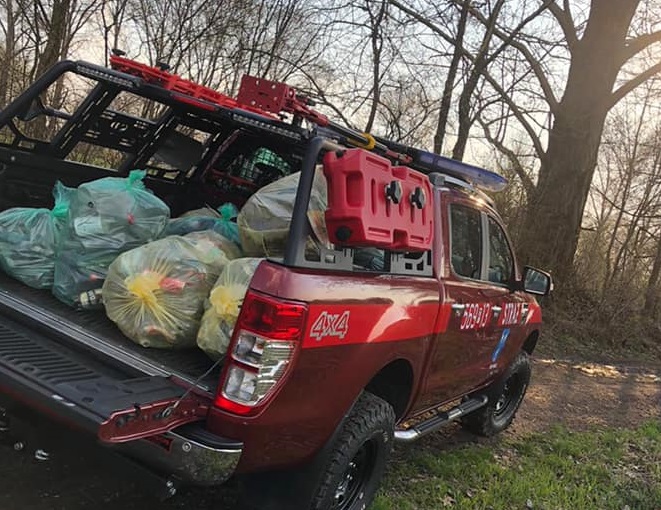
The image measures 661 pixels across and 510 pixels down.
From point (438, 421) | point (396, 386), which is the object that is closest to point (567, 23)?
point (438, 421)

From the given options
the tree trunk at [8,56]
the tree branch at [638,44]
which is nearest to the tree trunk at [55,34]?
the tree trunk at [8,56]

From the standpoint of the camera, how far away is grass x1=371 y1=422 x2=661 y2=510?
168 inches

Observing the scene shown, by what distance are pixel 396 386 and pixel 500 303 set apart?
1447 mm

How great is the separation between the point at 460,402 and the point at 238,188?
246cm

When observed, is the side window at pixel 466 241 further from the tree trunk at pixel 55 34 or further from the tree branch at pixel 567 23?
the tree branch at pixel 567 23

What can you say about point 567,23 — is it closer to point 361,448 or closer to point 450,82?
point 450,82

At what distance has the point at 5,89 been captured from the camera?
439 inches

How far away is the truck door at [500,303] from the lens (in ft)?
15.4

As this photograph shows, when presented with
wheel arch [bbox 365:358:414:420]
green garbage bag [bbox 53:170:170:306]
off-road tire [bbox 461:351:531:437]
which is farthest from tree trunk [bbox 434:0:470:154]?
green garbage bag [bbox 53:170:170:306]

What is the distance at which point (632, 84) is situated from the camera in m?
13.8

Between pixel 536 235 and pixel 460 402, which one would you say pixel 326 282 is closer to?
pixel 460 402

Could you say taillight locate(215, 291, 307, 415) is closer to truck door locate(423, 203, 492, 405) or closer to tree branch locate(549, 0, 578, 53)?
truck door locate(423, 203, 492, 405)

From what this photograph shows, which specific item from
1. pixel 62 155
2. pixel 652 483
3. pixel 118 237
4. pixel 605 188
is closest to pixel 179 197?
pixel 62 155

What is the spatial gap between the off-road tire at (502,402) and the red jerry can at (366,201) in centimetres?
286
